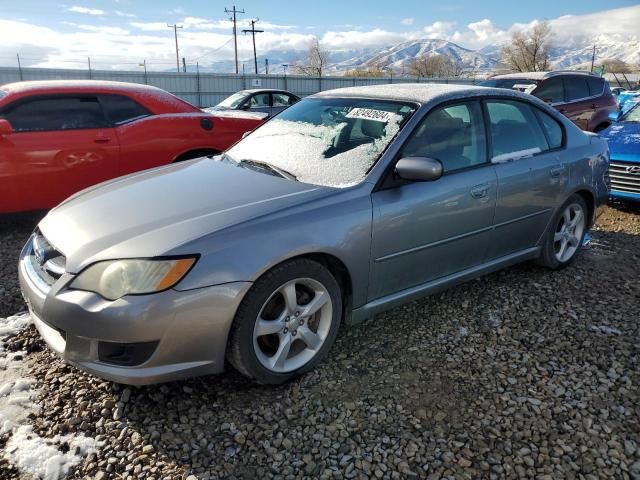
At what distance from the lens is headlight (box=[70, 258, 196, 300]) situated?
2180 millimetres

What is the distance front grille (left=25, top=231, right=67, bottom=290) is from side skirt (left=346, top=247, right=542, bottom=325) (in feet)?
5.00

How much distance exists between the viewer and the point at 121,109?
5.24 meters

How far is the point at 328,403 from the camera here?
2.52 m

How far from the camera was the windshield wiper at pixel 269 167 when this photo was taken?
2977mm

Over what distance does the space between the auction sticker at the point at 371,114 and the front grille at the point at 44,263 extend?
1.96 meters

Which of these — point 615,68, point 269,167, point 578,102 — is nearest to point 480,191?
point 269,167

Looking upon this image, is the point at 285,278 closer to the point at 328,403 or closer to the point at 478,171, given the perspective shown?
the point at 328,403

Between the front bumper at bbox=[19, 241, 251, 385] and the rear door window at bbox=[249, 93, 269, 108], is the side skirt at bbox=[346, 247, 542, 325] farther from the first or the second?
the rear door window at bbox=[249, 93, 269, 108]

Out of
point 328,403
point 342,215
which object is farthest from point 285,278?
point 328,403

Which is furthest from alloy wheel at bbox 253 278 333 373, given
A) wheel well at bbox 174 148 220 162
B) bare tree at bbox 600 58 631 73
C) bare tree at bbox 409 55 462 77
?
bare tree at bbox 409 55 462 77

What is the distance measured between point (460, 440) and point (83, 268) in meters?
1.87

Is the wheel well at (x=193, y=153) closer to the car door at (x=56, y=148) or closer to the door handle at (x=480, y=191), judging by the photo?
the car door at (x=56, y=148)

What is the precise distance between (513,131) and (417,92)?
0.86 m

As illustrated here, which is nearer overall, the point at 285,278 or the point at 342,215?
the point at 285,278
